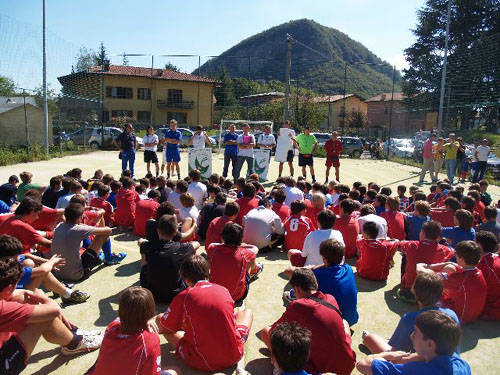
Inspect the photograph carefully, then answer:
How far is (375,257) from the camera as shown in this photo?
17.3ft

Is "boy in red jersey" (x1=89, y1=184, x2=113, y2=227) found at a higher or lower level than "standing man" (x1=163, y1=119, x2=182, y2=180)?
lower

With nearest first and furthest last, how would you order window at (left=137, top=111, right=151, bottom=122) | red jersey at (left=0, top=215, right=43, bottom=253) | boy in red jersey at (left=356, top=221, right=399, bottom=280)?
red jersey at (left=0, top=215, right=43, bottom=253) → boy in red jersey at (left=356, top=221, right=399, bottom=280) → window at (left=137, top=111, right=151, bottom=122)

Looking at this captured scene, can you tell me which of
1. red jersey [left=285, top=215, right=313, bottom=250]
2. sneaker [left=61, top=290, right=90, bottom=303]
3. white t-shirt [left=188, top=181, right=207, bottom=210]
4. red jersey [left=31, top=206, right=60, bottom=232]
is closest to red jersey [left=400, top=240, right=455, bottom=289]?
red jersey [left=285, top=215, right=313, bottom=250]

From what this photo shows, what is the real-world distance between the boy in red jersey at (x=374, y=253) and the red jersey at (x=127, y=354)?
347cm

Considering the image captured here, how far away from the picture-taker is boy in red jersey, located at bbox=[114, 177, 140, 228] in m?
7.27

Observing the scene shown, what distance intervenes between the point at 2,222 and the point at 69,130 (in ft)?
97.3

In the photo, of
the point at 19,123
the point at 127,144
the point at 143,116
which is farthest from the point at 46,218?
the point at 143,116

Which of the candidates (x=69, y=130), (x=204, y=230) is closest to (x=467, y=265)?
(x=204, y=230)

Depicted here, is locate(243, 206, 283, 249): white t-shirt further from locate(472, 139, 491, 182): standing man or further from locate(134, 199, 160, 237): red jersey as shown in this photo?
locate(472, 139, 491, 182): standing man

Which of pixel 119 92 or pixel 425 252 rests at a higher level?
pixel 119 92

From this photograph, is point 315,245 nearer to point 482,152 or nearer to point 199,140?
point 199,140

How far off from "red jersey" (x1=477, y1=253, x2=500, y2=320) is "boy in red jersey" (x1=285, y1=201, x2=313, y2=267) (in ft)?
7.97

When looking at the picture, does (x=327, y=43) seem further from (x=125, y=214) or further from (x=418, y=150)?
(x=125, y=214)

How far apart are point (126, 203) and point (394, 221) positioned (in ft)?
15.5
